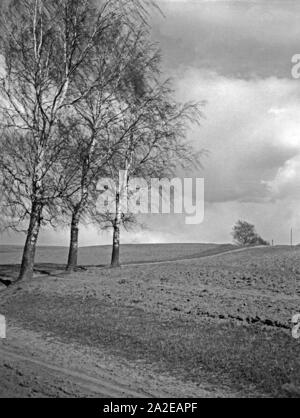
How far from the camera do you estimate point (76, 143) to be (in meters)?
21.5

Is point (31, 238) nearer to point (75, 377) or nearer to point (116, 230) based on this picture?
point (116, 230)

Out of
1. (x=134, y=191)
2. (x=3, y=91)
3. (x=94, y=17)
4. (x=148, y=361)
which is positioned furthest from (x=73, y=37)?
(x=148, y=361)

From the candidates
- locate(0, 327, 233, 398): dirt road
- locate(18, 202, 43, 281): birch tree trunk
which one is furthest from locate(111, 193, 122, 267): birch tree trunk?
locate(0, 327, 233, 398): dirt road

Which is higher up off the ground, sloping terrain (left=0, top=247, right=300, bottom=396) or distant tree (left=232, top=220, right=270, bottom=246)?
distant tree (left=232, top=220, right=270, bottom=246)

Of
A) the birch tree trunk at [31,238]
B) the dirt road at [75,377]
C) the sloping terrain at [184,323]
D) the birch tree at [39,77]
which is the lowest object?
the dirt road at [75,377]

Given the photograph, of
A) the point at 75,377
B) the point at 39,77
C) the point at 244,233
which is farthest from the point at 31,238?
the point at 244,233

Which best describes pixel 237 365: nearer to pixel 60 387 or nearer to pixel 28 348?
pixel 60 387

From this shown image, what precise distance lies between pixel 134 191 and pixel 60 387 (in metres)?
20.1

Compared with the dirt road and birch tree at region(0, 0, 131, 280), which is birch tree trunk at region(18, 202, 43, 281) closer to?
birch tree at region(0, 0, 131, 280)

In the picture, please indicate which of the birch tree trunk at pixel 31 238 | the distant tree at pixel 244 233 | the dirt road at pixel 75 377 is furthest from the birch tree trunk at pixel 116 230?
the distant tree at pixel 244 233

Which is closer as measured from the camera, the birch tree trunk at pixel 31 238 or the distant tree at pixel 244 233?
the birch tree trunk at pixel 31 238

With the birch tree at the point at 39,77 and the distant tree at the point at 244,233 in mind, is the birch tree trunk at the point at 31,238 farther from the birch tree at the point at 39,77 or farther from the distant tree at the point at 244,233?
the distant tree at the point at 244,233

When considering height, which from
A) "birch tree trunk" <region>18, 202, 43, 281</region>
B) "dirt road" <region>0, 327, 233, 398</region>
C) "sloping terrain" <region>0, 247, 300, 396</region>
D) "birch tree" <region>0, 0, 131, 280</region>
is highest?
"birch tree" <region>0, 0, 131, 280</region>

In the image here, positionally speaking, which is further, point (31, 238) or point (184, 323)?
point (31, 238)
